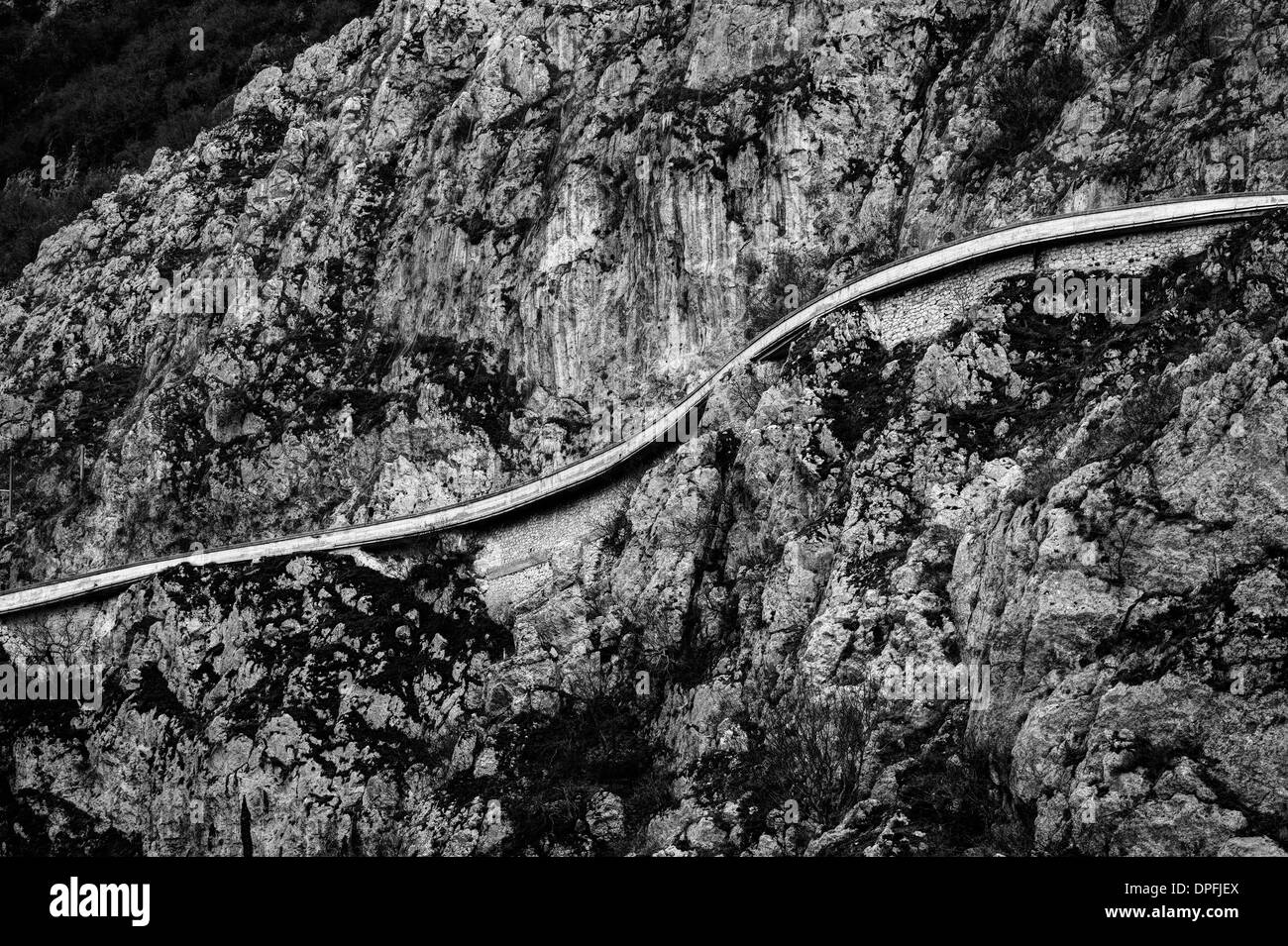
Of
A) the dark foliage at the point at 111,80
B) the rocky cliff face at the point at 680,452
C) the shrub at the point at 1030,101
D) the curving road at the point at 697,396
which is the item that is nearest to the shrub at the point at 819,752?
the rocky cliff face at the point at 680,452

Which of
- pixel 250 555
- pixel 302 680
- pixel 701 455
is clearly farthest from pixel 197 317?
pixel 701 455

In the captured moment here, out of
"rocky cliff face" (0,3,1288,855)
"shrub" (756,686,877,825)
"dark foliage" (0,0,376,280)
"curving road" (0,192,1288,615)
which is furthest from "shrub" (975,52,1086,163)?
"dark foliage" (0,0,376,280)

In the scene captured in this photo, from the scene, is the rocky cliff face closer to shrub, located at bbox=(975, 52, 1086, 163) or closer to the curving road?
shrub, located at bbox=(975, 52, 1086, 163)

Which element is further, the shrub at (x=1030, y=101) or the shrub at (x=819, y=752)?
the shrub at (x=1030, y=101)

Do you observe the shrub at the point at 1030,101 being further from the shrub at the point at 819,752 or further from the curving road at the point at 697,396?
the shrub at the point at 819,752

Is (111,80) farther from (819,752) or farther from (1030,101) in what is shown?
(819,752)

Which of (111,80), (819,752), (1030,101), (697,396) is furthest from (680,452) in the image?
(111,80)
